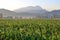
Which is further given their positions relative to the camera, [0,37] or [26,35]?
[0,37]

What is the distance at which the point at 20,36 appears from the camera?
9.87m

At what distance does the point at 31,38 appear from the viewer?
8992mm

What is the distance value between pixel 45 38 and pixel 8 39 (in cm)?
278

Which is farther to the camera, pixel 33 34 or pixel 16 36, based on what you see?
pixel 16 36

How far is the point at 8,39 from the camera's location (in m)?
10.4

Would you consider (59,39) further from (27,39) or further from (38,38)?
(27,39)

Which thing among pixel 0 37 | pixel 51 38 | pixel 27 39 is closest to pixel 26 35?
pixel 27 39

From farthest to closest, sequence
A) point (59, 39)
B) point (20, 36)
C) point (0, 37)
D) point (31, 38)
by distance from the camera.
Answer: point (0, 37) → point (20, 36) → point (31, 38) → point (59, 39)

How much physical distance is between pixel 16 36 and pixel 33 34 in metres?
1.32

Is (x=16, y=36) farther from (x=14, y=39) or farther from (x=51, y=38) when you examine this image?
(x=51, y=38)

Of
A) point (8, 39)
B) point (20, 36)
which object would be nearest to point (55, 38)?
point (20, 36)

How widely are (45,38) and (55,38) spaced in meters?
0.48

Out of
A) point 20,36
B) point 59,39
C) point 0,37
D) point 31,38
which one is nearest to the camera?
point 59,39

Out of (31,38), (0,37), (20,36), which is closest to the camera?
(31,38)
